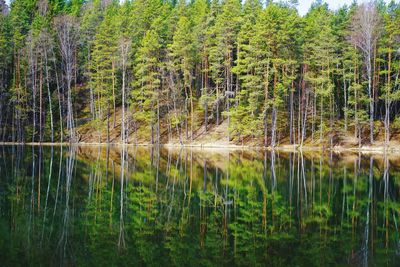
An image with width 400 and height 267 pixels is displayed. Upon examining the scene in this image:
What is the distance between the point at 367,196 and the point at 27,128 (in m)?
49.8

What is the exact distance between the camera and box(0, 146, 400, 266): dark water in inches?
356

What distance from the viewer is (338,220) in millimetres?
12820

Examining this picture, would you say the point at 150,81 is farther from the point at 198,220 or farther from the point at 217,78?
the point at 198,220

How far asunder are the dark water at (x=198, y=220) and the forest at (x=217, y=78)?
27.6 meters

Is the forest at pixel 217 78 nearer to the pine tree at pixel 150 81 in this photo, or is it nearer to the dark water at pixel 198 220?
the pine tree at pixel 150 81

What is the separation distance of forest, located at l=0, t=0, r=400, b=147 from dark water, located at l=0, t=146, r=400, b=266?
90.5 ft

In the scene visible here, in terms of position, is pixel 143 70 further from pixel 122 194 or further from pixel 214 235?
pixel 214 235

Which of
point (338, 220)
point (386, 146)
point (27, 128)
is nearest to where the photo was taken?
point (338, 220)

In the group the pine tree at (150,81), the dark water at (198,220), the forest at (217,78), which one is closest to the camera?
the dark water at (198,220)

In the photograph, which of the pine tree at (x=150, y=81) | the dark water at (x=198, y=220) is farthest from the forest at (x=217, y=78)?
the dark water at (x=198, y=220)

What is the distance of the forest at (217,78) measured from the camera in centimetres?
4841

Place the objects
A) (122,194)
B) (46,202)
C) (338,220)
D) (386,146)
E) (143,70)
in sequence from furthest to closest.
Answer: (143,70) < (386,146) < (122,194) < (46,202) < (338,220)

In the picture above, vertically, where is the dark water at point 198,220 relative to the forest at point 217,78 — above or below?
below

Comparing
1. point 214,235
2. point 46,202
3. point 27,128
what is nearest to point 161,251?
point 214,235
